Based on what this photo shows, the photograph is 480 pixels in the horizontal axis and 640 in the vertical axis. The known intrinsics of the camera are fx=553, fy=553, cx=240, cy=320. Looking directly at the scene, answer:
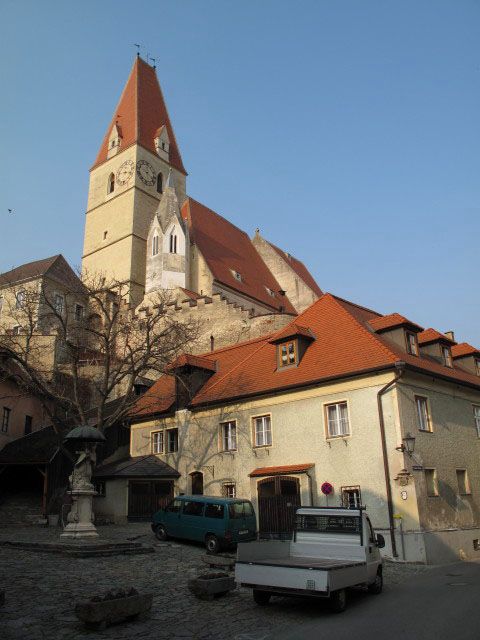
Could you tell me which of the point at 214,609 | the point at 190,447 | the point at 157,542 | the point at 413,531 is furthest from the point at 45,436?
the point at 214,609

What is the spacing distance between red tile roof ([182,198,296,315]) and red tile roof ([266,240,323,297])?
343cm

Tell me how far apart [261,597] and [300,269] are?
176 ft

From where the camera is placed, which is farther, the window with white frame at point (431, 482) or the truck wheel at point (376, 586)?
the window with white frame at point (431, 482)

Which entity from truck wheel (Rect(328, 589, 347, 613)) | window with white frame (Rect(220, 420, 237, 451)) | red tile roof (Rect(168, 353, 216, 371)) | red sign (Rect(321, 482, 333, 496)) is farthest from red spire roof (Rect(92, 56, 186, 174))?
truck wheel (Rect(328, 589, 347, 613))

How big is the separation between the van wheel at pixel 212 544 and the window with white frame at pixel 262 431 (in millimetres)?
4238

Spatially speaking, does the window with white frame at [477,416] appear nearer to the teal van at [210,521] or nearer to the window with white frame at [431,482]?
the window with white frame at [431,482]

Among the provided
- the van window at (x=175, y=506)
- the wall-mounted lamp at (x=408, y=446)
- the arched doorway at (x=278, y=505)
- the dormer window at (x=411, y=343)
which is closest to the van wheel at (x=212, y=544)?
the van window at (x=175, y=506)

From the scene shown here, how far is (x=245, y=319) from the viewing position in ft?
121

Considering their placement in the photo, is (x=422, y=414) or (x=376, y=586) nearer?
(x=376, y=586)

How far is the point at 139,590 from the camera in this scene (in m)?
9.59

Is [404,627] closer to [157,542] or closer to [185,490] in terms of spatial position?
[157,542]

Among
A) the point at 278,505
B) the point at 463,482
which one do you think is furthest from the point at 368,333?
the point at 278,505

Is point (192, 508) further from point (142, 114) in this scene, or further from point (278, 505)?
point (142, 114)

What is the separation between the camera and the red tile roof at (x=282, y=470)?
687 inches
